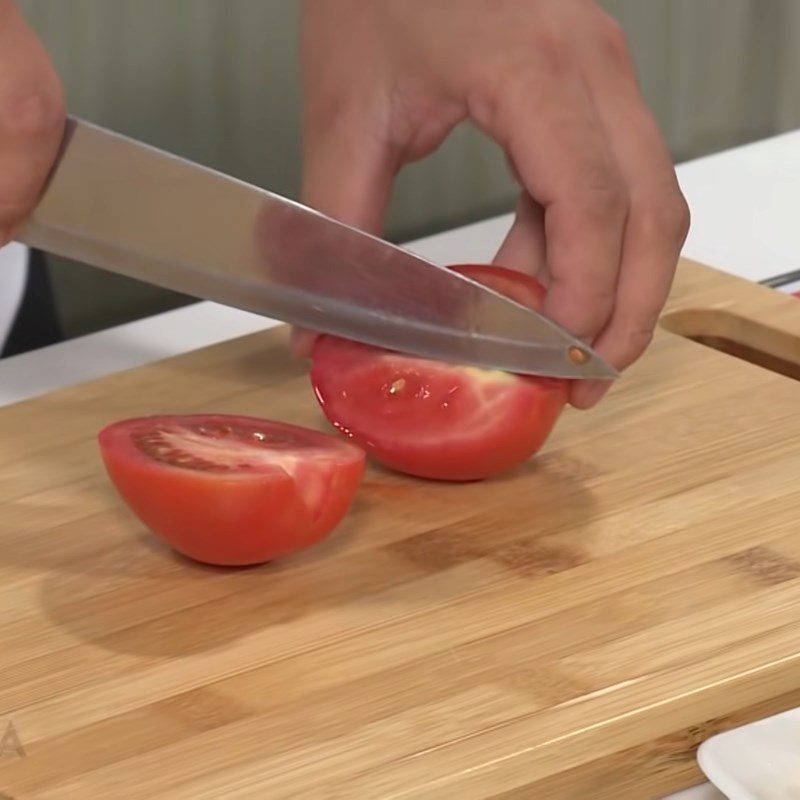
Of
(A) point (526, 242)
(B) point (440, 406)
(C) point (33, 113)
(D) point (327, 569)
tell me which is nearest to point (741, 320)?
(A) point (526, 242)

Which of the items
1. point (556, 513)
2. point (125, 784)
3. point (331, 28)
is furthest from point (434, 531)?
point (331, 28)

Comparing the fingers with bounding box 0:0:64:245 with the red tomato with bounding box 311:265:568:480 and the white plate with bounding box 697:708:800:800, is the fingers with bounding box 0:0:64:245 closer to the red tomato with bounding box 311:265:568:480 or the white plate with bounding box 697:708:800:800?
the red tomato with bounding box 311:265:568:480

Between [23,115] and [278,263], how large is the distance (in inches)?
7.7

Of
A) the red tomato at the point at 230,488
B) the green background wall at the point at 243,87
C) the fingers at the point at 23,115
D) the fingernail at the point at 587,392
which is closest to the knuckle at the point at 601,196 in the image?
the fingernail at the point at 587,392

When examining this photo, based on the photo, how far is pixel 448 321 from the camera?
1.01m

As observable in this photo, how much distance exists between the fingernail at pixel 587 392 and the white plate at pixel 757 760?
1.00ft

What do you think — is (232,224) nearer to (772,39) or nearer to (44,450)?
(44,450)

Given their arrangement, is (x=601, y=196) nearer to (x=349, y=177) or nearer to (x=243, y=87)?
(x=349, y=177)

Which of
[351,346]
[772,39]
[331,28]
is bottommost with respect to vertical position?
Answer: [772,39]


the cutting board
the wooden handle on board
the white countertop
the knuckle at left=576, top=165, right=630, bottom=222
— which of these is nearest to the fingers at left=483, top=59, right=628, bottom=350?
the knuckle at left=576, top=165, right=630, bottom=222

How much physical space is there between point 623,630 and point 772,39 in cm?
139

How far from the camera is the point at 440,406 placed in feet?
3.27

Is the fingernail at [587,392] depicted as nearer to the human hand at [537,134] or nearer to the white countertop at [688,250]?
the human hand at [537,134]

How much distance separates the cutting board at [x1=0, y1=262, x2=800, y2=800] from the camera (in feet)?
2.49
